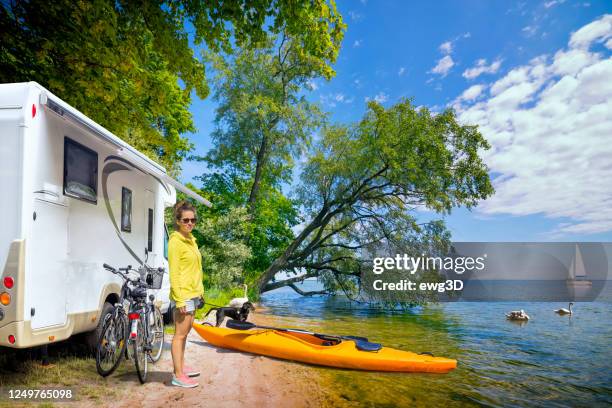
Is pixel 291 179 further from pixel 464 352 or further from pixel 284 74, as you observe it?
pixel 464 352

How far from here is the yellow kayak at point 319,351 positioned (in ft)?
20.0

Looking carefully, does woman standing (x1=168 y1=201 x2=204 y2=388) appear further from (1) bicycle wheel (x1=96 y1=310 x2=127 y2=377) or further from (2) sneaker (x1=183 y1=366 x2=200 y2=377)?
(1) bicycle wheel (x1=96 y1=310 x2=127 y2=377)

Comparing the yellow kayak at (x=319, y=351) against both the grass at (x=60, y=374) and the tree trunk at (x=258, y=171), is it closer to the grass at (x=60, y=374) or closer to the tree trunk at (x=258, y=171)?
the grass at (x=60, y=374)

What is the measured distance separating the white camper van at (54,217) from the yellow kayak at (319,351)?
2.23 m

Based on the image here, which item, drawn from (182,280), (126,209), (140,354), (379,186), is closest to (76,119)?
(126,209)

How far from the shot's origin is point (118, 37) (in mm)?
8039

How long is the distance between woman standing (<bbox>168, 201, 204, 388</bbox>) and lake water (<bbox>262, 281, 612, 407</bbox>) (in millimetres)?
2088

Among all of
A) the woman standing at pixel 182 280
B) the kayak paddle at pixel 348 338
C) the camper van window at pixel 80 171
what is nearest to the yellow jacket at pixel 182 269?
the woman standing at pixel 182 280

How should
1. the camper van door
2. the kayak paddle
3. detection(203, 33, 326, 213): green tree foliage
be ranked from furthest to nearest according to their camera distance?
detection(203, 33, 326, 213): green tree foliage → the kayak paddle → the camper van door

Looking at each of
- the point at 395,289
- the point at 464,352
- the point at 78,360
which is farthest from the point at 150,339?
the point at 395,289

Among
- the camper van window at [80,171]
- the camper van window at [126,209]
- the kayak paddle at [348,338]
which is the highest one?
the camper van window at [80,171]

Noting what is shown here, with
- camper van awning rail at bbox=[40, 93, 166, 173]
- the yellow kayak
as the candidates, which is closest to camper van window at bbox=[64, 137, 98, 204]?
camper van awning rail at bbox=[40, 93, 166, 173]

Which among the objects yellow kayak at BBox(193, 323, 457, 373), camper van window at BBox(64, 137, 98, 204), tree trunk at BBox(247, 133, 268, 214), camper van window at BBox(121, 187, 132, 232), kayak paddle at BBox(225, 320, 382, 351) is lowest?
yellow kayak at BBox(193, 323, 457, 373)

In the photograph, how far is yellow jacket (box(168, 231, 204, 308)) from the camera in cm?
434
